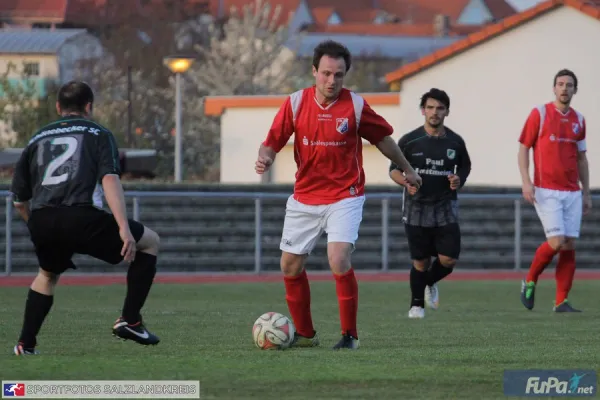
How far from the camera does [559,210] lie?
47.0 ft

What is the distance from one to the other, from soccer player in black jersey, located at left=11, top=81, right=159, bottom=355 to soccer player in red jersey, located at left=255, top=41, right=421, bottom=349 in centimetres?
121

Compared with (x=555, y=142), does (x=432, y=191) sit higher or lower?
lower

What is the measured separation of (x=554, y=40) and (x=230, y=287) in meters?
15.0

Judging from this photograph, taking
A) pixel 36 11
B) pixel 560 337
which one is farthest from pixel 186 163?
pixel 36 11

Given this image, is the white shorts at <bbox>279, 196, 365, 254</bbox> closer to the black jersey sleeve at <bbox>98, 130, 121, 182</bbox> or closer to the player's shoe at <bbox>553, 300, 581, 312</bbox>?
the black jersey sleeve at <bbox>98, 130, 121, 182</bbox>

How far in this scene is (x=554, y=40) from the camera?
32.4 meters

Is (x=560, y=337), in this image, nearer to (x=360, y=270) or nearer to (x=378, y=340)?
(x=378, y=340)

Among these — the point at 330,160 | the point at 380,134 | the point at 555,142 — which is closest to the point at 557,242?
the point at 555,142

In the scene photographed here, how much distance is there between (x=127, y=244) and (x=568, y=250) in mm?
6824

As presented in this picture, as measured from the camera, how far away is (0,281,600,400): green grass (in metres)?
7.93

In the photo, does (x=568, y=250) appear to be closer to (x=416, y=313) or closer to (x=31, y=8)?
(x=416, y=313)

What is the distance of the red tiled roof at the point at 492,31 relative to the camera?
31812mm

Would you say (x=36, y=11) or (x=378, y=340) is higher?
(x=36, y=11)

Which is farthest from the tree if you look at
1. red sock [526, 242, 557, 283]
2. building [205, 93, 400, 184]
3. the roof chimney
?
the roof chimney
